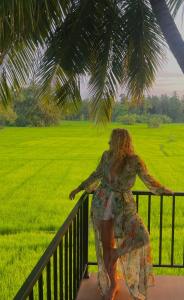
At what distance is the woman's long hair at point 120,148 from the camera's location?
138 inches

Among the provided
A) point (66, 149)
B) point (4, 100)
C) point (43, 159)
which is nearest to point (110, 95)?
point (4, 100)

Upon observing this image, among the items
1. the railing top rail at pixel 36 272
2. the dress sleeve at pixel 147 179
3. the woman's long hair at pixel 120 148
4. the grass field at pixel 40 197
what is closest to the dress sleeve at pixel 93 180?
the woman's long hair at pixel 120 148

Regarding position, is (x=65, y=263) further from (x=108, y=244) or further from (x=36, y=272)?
(x=36, y=272)

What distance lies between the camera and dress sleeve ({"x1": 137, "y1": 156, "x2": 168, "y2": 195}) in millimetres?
3533

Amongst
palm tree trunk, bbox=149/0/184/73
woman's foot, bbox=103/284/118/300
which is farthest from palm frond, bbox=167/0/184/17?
woman's foot, bbox=103/284/118/300

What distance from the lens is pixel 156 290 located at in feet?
12.8

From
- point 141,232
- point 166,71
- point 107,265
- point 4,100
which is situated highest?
point 166,71

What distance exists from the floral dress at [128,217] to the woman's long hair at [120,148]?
1.6 inches

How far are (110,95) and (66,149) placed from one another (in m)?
32.8

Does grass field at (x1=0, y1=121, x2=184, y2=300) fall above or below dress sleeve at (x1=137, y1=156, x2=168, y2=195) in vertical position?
below

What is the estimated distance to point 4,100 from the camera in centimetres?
627

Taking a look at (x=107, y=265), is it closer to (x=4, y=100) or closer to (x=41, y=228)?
(x=4, y=100)

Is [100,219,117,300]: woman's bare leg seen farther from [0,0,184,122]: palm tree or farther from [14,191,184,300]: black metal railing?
[0,0,184,122]: palm tree

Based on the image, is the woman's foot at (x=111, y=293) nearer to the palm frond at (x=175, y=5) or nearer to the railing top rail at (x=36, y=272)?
the railing top rail at (x=36, y=272)
